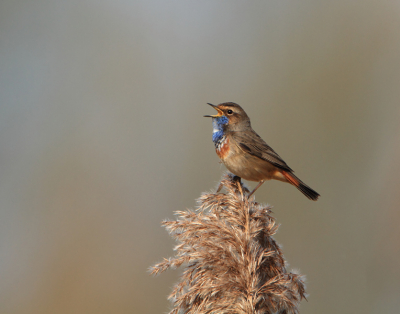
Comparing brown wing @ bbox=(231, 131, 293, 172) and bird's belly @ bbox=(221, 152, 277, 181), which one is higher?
brown wing @ bbox=(231, 131, 293, 172)

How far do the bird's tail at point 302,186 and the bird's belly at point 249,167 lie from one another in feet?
0.50

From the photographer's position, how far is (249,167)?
392cm

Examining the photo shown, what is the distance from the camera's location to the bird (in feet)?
12.8

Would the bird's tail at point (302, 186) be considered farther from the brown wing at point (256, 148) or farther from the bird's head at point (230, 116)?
the bird's head at point (230, 116)

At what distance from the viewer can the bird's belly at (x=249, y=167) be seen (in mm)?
3797

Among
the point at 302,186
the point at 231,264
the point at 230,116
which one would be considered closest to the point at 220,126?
the point at 230,116

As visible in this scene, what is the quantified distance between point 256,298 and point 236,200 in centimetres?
68

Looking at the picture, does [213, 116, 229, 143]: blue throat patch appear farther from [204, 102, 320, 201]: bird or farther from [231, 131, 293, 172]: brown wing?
[231, 131, 293, 172]: brown wing

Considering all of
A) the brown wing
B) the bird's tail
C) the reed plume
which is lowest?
the reed plume

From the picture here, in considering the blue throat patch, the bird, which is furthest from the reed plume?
the blue throat patch

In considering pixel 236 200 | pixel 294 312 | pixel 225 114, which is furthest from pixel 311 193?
pixel 294 312

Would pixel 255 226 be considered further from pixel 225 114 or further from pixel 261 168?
pixel 225 114

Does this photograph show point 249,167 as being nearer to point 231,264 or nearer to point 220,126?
point 220,126

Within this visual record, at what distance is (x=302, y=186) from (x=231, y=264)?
76.9 inches
